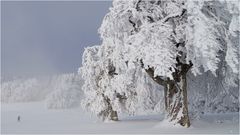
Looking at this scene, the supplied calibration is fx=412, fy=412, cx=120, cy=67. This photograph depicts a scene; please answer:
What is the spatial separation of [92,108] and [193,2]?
15946mm

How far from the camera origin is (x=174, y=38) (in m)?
20.7

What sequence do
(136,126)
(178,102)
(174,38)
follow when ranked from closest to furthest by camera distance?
(174,38), (178,102), (136,126)

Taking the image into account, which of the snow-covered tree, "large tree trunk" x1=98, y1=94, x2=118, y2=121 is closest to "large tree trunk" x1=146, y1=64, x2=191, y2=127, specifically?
the snow-covered tree

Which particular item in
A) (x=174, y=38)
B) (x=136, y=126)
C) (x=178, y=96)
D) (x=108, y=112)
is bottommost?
(x=136, y=126)

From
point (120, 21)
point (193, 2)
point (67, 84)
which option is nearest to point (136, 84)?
point (120, 21)

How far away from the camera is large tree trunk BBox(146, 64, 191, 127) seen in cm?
2252

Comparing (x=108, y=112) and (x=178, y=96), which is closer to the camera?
(x=178, y=96)

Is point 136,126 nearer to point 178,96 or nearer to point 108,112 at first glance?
point 178,96

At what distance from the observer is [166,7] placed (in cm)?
2134

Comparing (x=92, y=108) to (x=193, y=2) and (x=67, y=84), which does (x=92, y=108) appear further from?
(x=67, y=84)

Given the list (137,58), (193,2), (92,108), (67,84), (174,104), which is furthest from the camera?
(67,84)

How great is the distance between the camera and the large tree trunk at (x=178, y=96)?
886 inches

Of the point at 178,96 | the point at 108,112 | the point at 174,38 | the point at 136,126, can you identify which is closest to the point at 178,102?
the point at 178,96

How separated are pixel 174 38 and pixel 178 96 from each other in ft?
12.7
